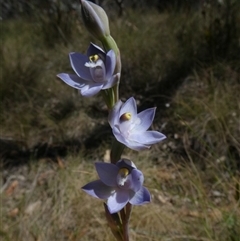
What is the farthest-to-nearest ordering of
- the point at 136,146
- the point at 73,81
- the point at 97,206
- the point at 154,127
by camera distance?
1. the point at 154,127
2. the point at 97,206
3. the point at 73,81
4. the point at 136,146

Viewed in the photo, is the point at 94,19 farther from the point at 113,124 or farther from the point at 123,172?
the point at 123,172

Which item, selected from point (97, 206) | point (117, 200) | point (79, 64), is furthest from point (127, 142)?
point (97, 206)

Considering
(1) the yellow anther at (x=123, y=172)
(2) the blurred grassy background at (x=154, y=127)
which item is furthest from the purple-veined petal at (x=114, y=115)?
(2) the blurred grassy background at (x=154, y=127)

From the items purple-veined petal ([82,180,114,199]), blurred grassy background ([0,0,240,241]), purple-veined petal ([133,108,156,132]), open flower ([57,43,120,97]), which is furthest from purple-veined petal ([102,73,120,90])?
blurred grassy background ([0,0,240,241])

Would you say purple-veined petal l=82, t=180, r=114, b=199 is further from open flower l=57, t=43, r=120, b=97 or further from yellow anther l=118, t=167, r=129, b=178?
open flower l=57, t=43, r=120, b=97

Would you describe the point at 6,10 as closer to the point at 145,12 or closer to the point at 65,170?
the point at 145,12

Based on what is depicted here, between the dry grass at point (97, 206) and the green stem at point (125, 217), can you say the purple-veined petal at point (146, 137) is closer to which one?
the green stem at point (125, 217)
